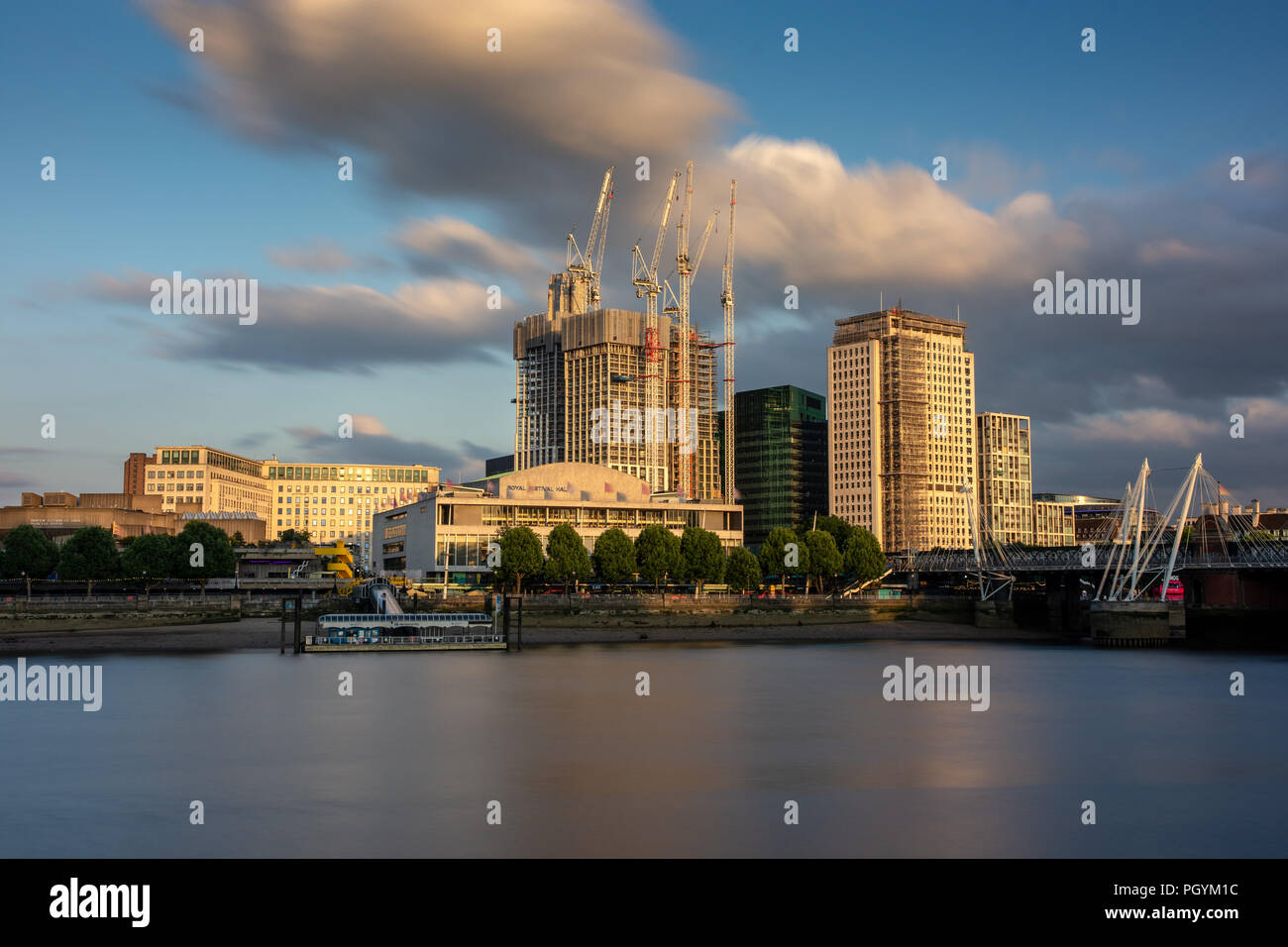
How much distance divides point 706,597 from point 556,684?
227 ft

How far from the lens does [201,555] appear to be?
146250mm

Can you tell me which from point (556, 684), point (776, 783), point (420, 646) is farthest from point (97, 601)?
point (776, 783)

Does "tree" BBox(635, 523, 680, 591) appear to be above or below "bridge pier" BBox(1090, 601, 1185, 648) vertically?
above

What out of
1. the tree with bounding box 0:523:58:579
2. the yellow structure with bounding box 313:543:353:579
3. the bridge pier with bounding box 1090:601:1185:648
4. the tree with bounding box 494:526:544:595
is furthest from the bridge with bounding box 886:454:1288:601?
the tree with bounding box 0:523:58:579

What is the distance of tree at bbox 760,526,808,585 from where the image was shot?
166500 mm

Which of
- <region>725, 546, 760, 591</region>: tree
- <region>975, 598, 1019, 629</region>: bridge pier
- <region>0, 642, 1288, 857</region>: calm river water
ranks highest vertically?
<region>725, 546, 760, 591</region>: tree

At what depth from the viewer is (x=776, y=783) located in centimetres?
4728

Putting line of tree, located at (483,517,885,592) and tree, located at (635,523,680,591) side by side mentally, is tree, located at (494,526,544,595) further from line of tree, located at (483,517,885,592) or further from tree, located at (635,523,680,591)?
tree, located at (635,523,680,591)

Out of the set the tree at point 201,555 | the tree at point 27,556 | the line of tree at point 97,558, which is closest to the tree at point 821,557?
the tree at point 201,555

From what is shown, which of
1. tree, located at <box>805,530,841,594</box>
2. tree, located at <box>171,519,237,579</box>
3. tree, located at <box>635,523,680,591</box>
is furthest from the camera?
tree, located at <box>805,530,841,594</box>

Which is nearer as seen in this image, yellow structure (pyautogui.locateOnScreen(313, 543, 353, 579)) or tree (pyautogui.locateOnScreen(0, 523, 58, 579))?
tree (pyautogui.locateOnScreen(0, 523, 58, 579))

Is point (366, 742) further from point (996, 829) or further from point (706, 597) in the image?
point (706, 597)

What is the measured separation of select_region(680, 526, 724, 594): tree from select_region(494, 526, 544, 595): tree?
20237 millimetres

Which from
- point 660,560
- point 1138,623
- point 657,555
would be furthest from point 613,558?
point 1138,623
